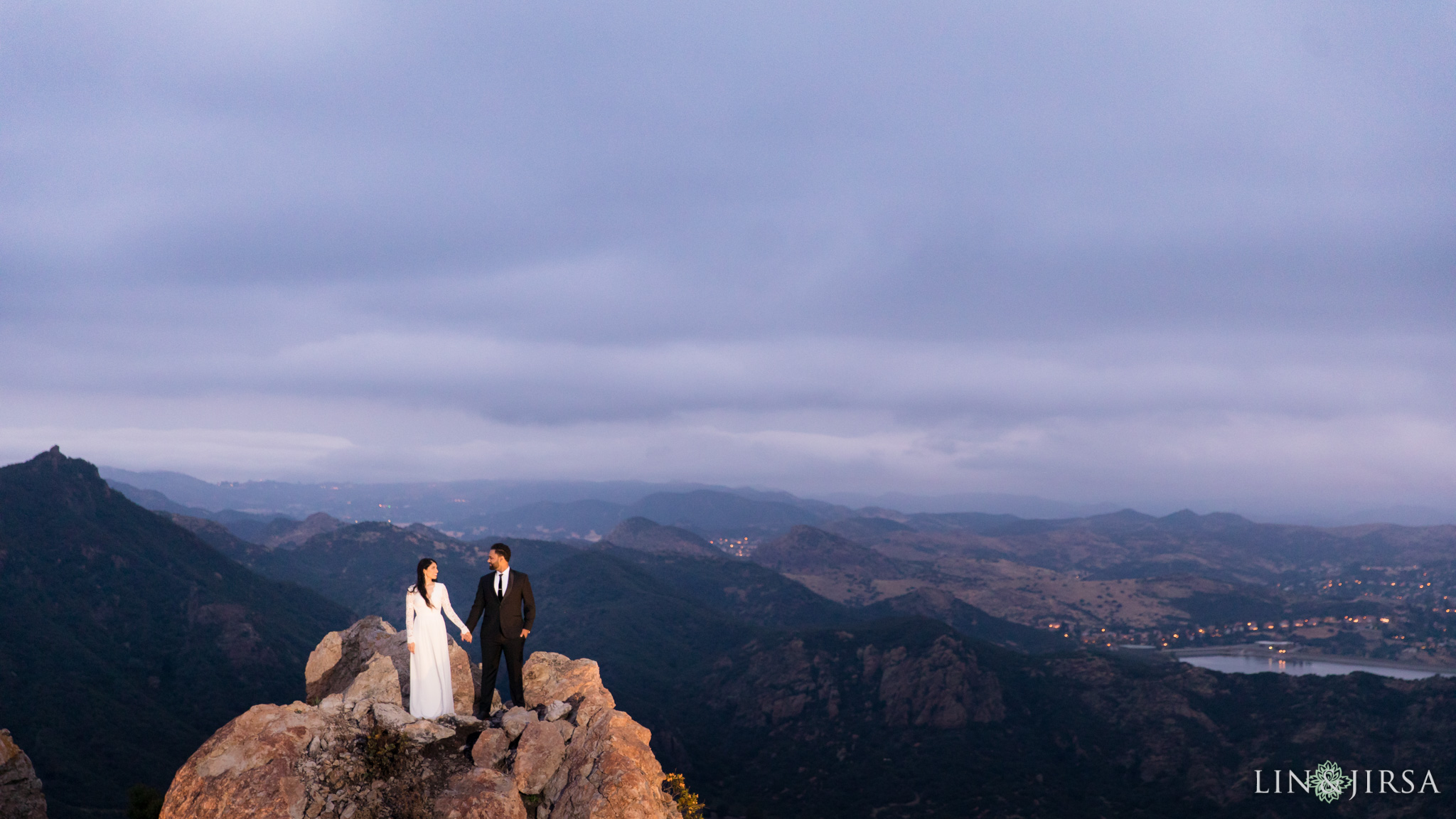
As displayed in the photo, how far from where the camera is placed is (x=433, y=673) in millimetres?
25703

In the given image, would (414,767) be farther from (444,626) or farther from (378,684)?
(378,684)

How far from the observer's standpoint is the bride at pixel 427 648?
2516cm

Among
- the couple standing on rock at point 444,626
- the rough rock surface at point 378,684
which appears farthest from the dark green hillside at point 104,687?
the couple standing on rock at point 444,626

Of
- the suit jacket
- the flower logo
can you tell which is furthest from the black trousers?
the flower logo

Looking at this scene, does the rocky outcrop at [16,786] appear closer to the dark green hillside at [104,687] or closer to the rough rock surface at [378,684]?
the rough rock surface at [378,684]

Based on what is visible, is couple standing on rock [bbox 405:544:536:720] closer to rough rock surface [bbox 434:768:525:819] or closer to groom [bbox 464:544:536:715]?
groom [bbox 464:544:536:715]

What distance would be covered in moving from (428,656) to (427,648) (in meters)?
0.32

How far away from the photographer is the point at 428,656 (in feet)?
83.3

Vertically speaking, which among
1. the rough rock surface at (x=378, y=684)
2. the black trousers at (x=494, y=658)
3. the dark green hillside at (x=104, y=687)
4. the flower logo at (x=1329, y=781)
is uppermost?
the black trousers at (x=494, y=658)

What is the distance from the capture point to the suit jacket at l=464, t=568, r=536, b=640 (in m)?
25.8

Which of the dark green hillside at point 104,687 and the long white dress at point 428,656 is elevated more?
the long white dress at point 428,656

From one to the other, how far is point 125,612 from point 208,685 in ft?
139

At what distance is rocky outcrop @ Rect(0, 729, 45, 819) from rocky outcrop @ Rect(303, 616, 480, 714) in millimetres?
32000

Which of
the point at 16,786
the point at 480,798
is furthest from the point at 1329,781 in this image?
the point at 16,786
